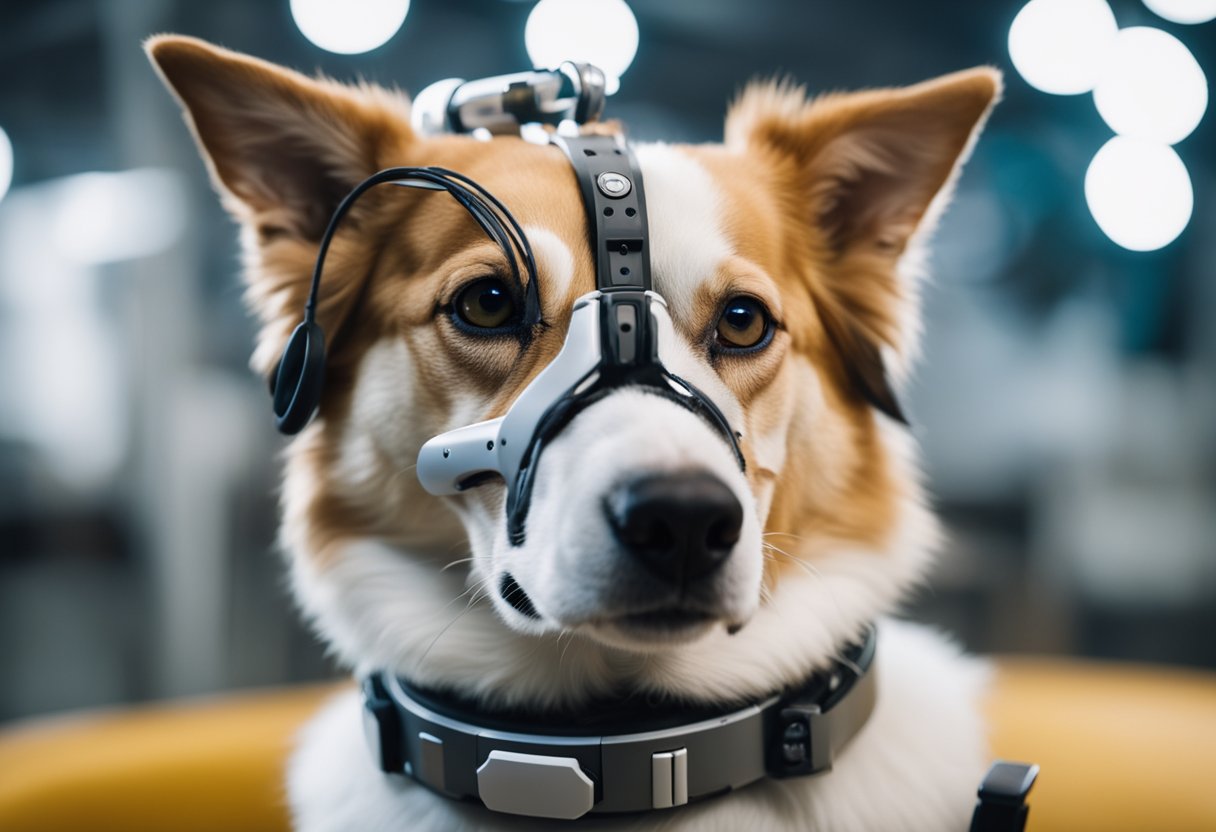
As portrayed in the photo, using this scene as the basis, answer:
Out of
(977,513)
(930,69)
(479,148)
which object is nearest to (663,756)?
(479,148)

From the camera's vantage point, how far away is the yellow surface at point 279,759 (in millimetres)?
1183

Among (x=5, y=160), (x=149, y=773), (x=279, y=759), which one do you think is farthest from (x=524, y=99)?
(x=5, y=160)

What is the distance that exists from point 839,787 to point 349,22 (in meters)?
1.20

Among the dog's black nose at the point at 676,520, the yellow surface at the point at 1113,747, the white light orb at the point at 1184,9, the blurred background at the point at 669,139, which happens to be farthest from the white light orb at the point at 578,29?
the white light orb at the point at 1184,9

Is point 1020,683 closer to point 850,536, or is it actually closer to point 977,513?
point 850,536

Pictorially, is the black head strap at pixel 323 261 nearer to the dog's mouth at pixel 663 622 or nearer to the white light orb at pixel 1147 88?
the dog's mouth at pixel 663 622

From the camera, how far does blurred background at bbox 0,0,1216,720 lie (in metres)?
1.60

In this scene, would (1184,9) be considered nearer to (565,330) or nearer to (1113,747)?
(1113,747)

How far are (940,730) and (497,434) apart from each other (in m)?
0.63

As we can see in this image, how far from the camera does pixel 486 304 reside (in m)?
0.93

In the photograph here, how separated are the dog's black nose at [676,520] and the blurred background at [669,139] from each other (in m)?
0.62

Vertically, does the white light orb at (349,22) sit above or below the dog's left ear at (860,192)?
above

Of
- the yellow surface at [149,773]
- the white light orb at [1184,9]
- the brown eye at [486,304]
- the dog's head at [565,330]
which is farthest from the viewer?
the white light orb at [1184,9]

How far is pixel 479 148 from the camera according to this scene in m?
1.02
